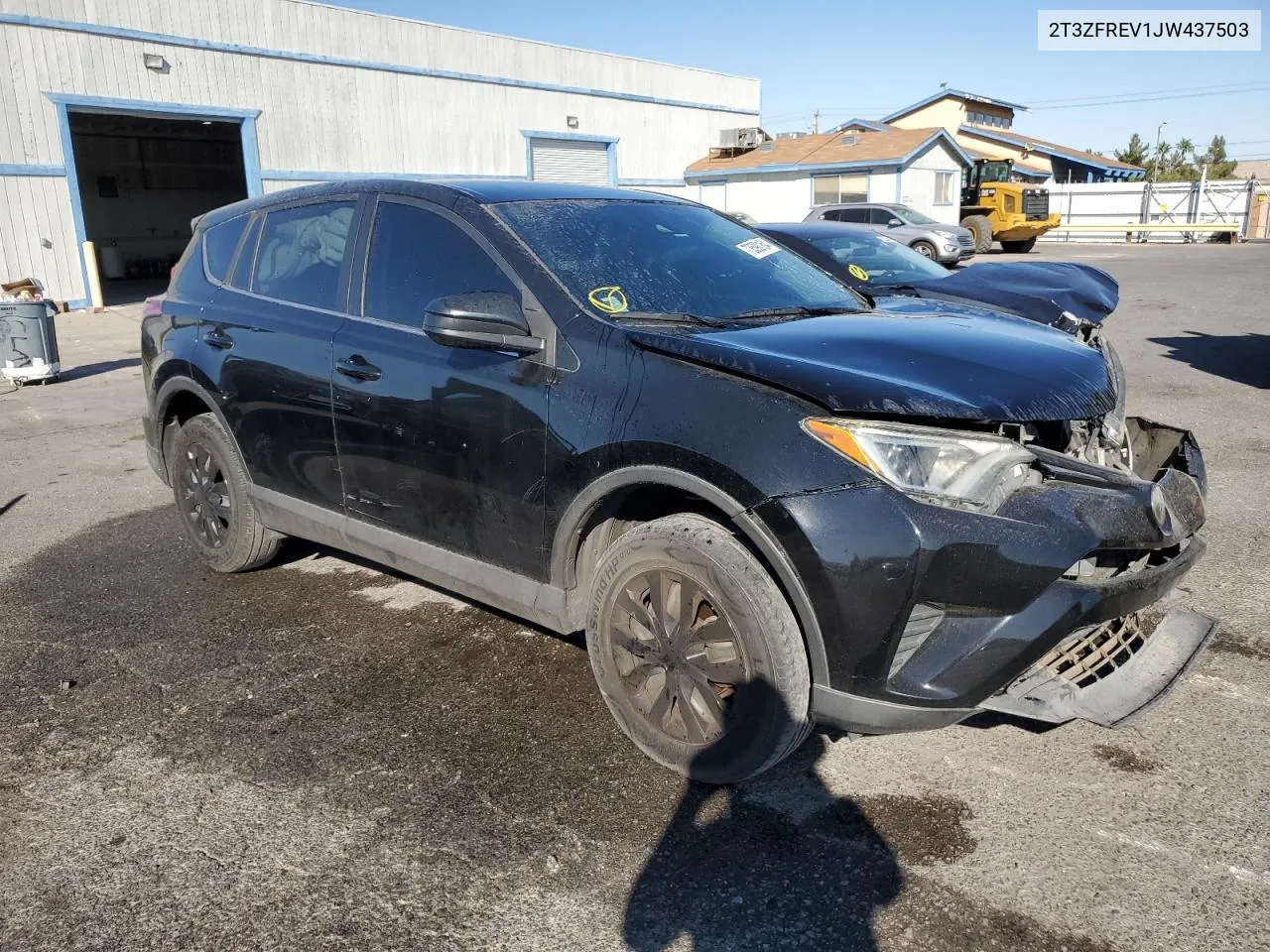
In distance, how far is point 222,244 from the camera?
15.5 feet

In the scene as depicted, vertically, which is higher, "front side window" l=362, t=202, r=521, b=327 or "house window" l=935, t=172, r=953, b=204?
"house window" l=935, t=172, r=953, b=204

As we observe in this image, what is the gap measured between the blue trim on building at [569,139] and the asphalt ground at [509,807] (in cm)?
2316

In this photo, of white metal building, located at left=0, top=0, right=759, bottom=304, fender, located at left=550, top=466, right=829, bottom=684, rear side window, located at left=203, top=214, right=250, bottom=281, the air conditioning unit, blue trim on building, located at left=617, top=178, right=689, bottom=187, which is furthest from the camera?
the air conditioning unit

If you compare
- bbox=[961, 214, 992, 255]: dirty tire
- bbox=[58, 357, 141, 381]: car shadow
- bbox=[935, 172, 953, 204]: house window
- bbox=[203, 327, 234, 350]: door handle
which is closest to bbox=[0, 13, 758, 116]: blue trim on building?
bbox=[58, 357, 141, 381]: car shadow

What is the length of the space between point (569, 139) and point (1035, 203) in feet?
51.7

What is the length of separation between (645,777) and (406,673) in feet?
3.93

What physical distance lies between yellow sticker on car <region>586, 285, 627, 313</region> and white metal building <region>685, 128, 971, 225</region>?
29639 millimetres

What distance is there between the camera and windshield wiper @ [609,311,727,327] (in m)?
3.18

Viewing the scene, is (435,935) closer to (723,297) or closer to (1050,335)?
(723,297)

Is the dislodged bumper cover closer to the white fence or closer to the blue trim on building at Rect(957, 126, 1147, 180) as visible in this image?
the white fence

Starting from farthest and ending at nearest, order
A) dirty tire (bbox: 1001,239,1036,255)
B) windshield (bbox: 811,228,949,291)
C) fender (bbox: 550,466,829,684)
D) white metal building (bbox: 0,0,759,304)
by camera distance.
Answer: dirty tire (bbox: 1001,239,1036,255)
white metal building (bbox: 0,0,759,304)
windshield (bbox: 811,228,949,291)
fender (bbox: 550,466,829,684)

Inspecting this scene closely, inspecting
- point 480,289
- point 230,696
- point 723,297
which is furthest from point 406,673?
point 723,297

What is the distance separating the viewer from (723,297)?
3521 millimetres

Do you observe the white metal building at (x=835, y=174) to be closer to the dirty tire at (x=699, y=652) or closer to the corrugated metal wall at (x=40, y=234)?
the corrugated metal wall at (x=40, y=234)
